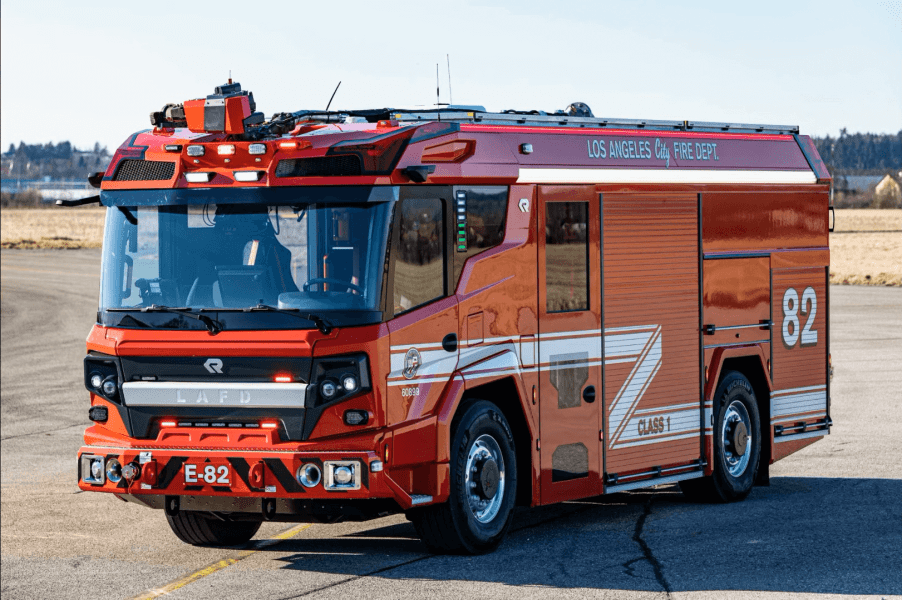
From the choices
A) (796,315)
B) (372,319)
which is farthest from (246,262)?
(796,315)

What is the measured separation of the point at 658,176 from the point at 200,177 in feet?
13.3

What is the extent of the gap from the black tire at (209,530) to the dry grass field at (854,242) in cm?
3535

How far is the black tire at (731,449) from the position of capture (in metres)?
12.2

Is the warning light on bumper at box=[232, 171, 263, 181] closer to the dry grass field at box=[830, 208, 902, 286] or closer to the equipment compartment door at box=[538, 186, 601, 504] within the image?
the equipment compartment door at box=[538, 186, 601, 504]

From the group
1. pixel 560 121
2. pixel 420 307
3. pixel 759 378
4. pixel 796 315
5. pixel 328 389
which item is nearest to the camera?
pixel 328 389

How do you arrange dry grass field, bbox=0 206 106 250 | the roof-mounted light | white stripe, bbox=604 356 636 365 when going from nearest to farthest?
1. the roof-mounted light
2. white stripe, bbox=604 356 636 365
3. dry grass field, bbox=0 206 106 250

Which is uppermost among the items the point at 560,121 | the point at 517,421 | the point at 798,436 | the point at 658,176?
the point at 560,121

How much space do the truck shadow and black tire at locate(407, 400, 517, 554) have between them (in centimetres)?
13

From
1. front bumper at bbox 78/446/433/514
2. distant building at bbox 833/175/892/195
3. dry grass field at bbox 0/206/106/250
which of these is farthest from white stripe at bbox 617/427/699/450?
distant building at bbox 833/175/892/195

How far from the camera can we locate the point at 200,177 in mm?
9180

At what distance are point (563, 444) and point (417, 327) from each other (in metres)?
Answer: 1.91

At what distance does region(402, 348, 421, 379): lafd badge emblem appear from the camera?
29.5 ft

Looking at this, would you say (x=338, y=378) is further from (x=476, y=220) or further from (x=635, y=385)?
(x=635, y=385)

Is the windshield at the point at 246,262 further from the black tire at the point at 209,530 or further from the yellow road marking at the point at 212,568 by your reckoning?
the black tire at the point at 209,530
